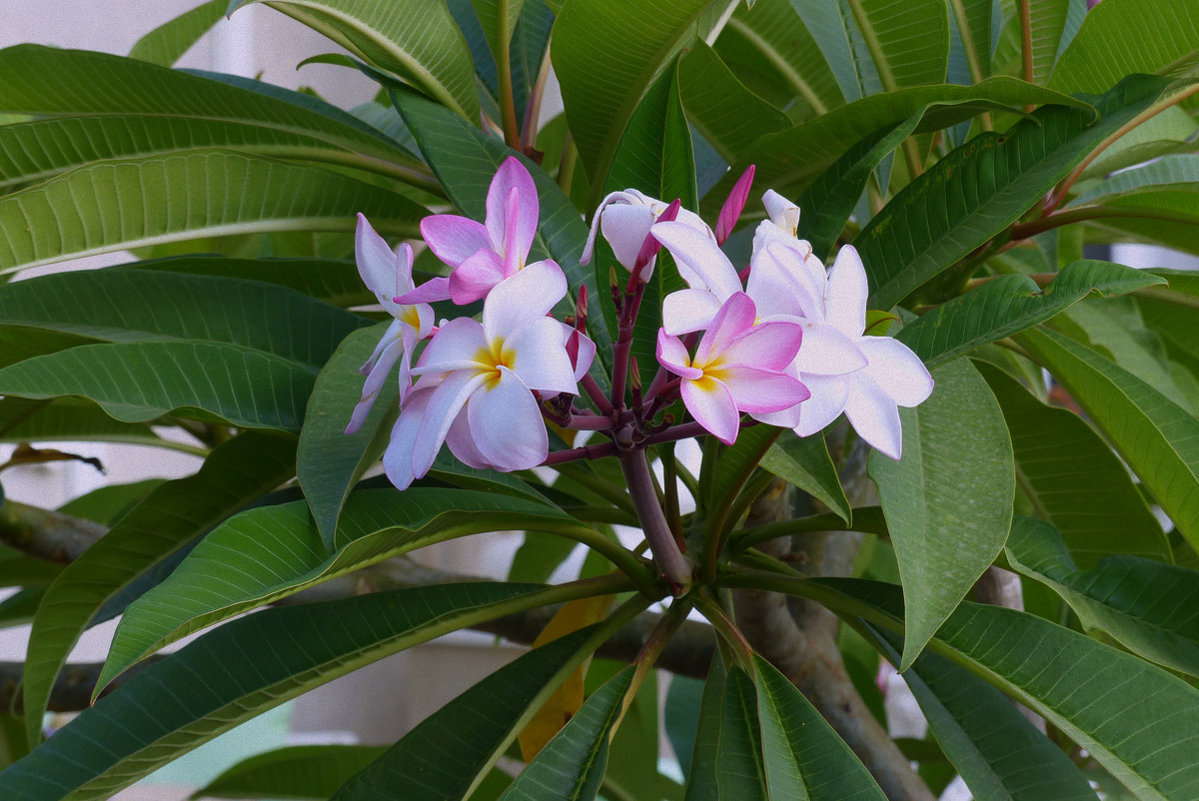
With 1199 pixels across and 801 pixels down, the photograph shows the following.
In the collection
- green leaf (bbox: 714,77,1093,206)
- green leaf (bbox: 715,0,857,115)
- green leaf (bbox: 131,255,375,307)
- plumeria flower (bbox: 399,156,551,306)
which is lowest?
plumeria flower (bbox: 399,156,551,306)

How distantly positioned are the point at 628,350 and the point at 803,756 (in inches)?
7.6

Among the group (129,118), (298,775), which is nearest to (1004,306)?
(129,118)

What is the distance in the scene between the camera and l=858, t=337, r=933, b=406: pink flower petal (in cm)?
32

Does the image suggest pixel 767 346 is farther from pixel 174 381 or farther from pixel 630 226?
pixel 174 381

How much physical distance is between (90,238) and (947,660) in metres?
0.48

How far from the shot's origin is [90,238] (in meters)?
0.49

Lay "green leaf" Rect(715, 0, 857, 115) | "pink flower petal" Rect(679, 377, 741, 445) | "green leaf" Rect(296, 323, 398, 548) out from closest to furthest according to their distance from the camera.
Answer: "pink flower petal" Rect(679, 377, 741, 445), "green leaf" Rect(296, 323, 398, 548), "green leaf" Rect(715, 0, 857, 115)

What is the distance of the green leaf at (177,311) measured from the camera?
Result: 0.50 m

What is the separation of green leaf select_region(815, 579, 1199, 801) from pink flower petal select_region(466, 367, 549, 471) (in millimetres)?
239

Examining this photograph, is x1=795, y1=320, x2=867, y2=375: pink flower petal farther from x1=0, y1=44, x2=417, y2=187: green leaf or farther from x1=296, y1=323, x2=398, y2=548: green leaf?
x1=0, y1=44, x2=417, y2=187: green leaf

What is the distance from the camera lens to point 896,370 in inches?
12.7

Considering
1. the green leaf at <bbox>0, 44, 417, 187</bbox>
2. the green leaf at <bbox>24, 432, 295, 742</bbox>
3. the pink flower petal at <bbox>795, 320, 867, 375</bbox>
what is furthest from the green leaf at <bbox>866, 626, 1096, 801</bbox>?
the green leaf at <bbox>0, 44, 417, 187</bbox>

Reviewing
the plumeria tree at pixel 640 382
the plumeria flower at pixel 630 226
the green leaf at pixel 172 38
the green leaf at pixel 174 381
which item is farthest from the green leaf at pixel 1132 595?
the green leaf at pixel 172 38

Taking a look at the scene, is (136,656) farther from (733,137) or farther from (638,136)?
(733,137)
